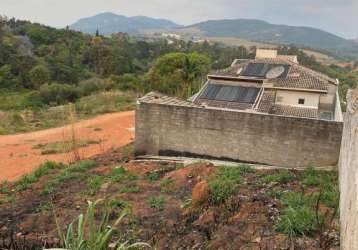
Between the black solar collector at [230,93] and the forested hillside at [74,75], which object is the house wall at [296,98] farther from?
the forested hillside at [74,75]

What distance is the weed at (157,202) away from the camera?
24.2 ft

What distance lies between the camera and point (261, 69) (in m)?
17.6

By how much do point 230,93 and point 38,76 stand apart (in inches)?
936

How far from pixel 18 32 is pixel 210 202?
161ft

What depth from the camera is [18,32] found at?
48938 millimetres

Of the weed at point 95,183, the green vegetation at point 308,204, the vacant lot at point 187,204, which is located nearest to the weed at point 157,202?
the vacant lot at point 187,204

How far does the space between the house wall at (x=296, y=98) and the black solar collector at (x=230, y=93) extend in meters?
1.29

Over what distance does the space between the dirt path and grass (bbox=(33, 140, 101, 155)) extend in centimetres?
23

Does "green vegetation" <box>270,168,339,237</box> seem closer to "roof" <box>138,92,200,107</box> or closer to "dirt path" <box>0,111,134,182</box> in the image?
"roof" <box>138,92,200,107</box>

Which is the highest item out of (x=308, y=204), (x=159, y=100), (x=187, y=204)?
(x=159, y=100)

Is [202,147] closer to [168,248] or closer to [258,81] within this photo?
[168,248]

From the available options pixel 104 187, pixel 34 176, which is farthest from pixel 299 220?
pixel 34 176

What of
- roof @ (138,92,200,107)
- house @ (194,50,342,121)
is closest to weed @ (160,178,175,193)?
roof @ (138,92,200,107)

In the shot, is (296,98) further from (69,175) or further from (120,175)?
(69,175)
